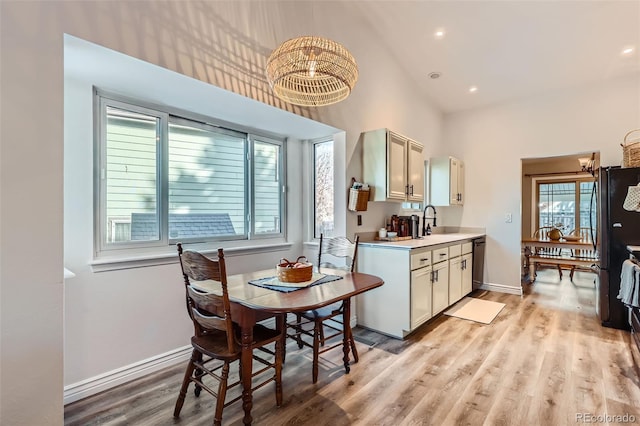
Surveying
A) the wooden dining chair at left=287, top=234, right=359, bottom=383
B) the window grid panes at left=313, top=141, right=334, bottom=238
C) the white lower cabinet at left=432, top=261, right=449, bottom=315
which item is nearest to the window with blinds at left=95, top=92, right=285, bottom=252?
the window grid panes at left=313, top=141, right=334, bottom=238

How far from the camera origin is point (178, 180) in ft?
8.73

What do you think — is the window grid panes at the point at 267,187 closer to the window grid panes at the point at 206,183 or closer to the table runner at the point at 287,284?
the window grid panes at the point at 206,183

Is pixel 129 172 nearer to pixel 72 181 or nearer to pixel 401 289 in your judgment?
pixel 72 181

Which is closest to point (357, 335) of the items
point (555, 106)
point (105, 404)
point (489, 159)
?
point (105, 404)

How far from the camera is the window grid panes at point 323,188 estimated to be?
11.5 feet

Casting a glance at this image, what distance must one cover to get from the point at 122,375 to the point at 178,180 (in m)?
1.50

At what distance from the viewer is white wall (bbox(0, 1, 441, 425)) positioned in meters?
1.51

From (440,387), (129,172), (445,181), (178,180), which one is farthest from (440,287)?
(129,172)

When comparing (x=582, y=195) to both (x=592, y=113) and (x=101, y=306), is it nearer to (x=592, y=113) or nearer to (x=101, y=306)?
(x=592, y=113)

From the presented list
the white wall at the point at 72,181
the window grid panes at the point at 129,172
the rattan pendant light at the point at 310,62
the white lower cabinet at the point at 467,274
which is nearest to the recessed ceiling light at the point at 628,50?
the white lower cabinet at the point at 467,274

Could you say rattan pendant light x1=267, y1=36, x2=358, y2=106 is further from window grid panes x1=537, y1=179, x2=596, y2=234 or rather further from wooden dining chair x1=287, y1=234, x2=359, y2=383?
window grid panes x1=537, y1=179, x2=596, y2=234

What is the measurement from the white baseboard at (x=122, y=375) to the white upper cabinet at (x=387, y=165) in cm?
239

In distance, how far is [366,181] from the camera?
3.56 meters

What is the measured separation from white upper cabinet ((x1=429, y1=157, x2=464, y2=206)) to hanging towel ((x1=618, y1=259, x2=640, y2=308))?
233cm
